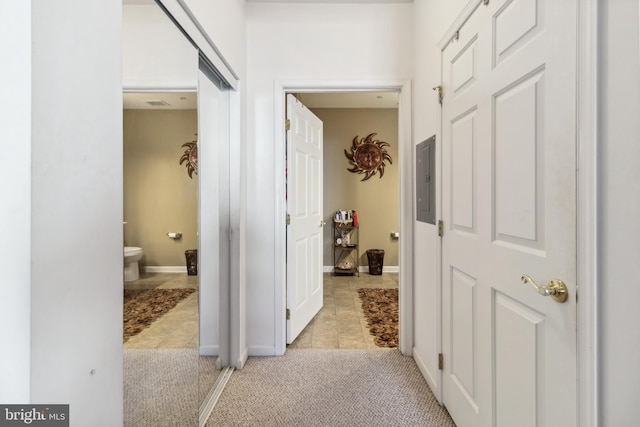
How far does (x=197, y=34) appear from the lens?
5.06 feet

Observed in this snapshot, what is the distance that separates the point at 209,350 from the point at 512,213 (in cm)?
180

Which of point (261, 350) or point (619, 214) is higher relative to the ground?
point (619, 214)

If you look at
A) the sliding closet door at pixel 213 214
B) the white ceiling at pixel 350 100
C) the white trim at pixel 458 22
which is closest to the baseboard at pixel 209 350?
the sliding closet door at pixel 213 214

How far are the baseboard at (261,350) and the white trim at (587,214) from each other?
199 cm

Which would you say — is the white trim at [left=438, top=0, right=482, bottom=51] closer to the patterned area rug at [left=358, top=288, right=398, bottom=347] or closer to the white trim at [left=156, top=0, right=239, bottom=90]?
the white trim at [left=156, top=0, right=239, bottom=90]

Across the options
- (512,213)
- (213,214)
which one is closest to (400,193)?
(512,213)

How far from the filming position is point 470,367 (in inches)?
58.0

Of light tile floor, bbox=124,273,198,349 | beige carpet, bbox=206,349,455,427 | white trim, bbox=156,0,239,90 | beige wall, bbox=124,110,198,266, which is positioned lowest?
beige carpet, bbox=206,349,455,427

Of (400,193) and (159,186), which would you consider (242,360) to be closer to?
(159,186)

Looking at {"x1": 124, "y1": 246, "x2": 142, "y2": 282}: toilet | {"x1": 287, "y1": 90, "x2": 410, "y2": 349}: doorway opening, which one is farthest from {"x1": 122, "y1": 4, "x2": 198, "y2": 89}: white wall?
{"x1": 287, "y1": 90, "x2": 410, "y2": 349}: doorway opening

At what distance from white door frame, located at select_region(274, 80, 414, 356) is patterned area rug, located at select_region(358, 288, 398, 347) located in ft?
0.95

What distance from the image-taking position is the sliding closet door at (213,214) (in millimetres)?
1728

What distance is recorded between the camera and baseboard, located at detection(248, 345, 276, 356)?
2.43 metres

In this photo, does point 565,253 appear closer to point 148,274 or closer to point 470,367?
point 470,367
